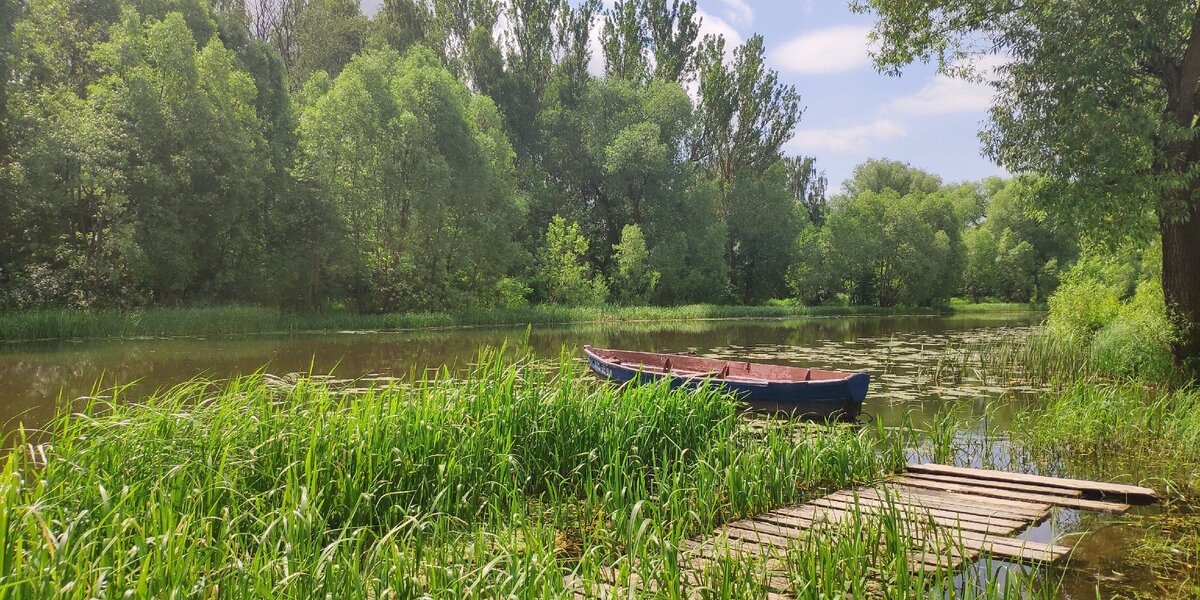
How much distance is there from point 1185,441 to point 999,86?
8219 mm

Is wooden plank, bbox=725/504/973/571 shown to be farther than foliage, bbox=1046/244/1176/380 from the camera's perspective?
No

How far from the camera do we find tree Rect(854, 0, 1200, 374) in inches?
436

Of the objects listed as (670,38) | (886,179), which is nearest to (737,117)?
(670,38)

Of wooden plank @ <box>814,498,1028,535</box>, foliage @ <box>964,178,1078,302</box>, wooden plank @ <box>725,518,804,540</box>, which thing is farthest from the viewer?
foliage @ <box>964,178,1078,302</box>

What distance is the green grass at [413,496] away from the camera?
326 centimetres

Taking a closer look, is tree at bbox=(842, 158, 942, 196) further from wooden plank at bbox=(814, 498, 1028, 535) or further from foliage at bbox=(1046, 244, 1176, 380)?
wooden plank at bbox=(814, 498, 1028, 535)

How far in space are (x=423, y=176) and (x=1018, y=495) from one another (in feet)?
106

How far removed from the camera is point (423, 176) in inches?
1383

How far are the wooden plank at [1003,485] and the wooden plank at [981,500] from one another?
0.35m

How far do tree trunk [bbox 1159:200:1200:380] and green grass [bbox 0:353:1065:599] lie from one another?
306 inches

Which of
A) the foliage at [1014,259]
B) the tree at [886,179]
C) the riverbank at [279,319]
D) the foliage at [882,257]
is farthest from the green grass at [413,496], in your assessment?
the tree at [886,179]

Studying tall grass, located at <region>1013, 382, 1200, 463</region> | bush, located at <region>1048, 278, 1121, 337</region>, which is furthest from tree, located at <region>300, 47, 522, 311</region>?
tall grass, located at <region>1013, 382, 1200, 463</region>

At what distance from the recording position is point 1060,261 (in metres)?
62.8

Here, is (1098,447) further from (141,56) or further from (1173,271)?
(141,56)
